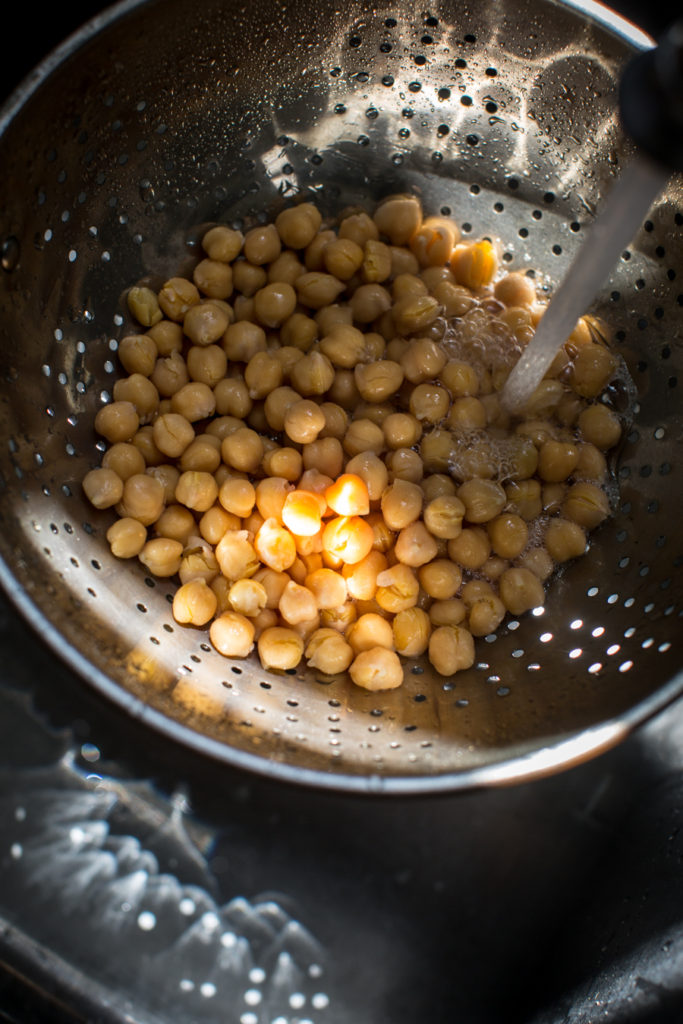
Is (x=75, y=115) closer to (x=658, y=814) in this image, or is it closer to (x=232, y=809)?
(x=232, y=809)

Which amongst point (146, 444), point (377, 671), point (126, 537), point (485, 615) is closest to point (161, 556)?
point (126, 537)

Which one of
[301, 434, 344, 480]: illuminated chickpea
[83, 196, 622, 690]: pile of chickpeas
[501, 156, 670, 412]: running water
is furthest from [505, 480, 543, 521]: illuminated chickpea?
[301, 434, 344, 480]: illuminated chickpea

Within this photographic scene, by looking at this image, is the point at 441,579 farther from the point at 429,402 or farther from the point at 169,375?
the point at 169,375

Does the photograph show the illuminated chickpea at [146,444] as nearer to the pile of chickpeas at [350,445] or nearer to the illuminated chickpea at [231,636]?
the pile of chickpeas at [350,445]

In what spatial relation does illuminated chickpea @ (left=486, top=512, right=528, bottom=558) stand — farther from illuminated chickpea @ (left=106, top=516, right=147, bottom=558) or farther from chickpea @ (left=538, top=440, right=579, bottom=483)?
illuminated chickpea @ (left=106, top=516, right=147, bottom=558)

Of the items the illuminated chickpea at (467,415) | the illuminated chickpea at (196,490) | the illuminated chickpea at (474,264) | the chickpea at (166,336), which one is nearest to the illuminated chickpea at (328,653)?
the illuminated chickpea at (196,490)
